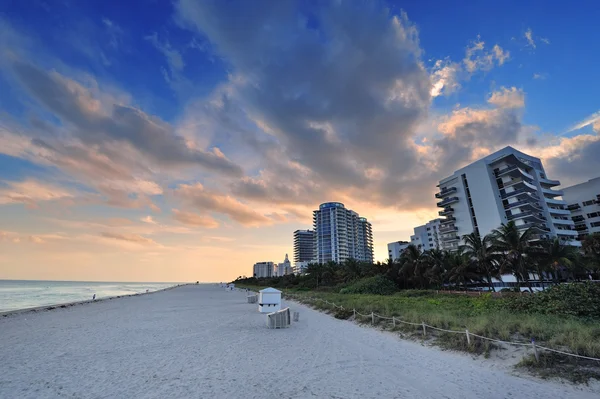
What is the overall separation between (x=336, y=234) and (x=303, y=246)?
127 feet

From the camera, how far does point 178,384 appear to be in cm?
830

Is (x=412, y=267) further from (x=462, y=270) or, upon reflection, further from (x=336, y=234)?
(x=336, y=234)

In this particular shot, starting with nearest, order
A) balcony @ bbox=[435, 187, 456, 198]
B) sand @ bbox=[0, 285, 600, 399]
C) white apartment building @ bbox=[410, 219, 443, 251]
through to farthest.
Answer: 1. sand @ bbox=[0, 285, 600, 399]
2. balcony @ bbox=[435, 187, 456, 198]
3. white apartment building @ bbox=[410, 219, 443, 251]

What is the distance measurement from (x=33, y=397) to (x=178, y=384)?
3614mm

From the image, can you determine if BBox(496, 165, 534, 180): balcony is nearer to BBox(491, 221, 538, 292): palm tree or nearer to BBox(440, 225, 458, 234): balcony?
BBox(440, 225, 458, 234): balcony

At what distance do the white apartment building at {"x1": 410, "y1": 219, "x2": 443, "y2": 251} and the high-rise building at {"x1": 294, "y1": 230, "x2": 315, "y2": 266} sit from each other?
77669 millimetres

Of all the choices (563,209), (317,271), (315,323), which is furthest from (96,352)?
(563,209)

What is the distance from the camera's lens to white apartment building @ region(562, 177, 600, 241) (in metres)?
58.5

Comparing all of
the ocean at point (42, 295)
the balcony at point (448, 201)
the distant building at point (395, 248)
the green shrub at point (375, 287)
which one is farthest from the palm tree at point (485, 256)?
the distant building at point (395, 248)

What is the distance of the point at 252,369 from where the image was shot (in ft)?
31.5

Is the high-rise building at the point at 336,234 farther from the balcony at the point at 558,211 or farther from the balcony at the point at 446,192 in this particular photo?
the balcony at the point at 558,211

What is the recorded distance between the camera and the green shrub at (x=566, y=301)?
14406mm

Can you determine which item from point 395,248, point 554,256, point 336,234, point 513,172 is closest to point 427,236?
point 395,248

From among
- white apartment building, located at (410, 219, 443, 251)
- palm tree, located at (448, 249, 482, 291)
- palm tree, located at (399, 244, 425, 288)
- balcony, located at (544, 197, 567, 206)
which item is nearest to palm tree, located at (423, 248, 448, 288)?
palm tree, located at (448, 249, 482, 291)
